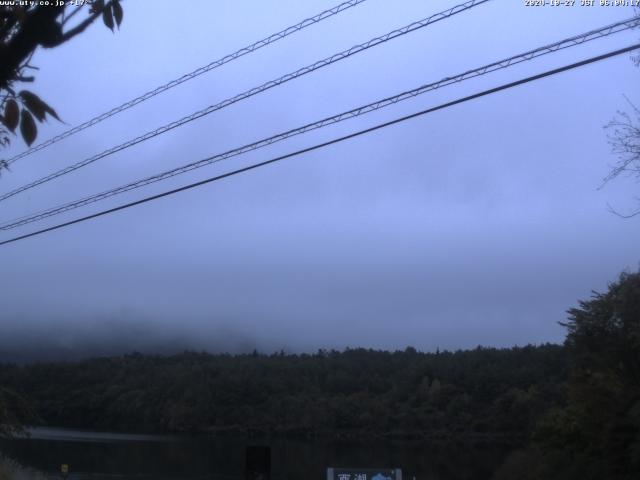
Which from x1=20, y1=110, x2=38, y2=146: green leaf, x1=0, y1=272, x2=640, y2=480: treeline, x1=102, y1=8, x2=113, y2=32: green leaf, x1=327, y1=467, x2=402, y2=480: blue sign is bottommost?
x1=327, y1=467, x2=402, y2=480: blue sign

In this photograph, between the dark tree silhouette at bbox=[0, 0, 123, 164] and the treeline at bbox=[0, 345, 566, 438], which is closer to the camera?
the dark tree silhouette at bbox=[0, 0, 123, 164]

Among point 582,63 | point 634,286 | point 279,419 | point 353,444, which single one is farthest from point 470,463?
point 582,63

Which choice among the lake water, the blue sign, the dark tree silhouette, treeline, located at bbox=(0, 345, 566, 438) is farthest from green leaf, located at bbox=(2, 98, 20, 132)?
treeline, located at bbox=(0, 345, 566, 438)

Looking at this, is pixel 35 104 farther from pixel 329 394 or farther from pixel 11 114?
pixel 329 394

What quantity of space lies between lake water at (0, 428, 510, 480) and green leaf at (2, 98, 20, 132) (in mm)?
48977

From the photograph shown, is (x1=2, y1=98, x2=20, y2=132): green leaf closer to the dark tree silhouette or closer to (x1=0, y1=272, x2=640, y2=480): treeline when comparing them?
the dark tree silhouette

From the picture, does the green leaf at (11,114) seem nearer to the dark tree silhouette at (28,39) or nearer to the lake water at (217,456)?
the dark tree silhouette at (28,39)

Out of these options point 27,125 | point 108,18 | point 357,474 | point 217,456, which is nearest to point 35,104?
point 27,125

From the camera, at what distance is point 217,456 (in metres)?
81.1

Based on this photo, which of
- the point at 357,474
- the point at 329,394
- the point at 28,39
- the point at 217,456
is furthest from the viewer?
the point at 329,394

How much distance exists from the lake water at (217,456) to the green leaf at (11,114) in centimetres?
4898

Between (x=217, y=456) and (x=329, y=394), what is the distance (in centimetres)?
3847

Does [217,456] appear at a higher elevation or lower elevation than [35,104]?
lower

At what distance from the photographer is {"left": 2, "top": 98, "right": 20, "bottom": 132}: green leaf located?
12.1 feet
